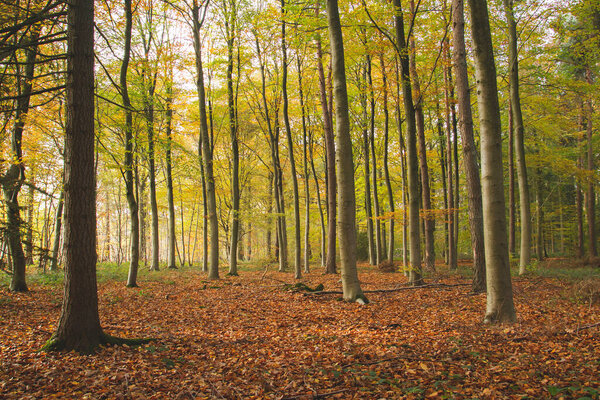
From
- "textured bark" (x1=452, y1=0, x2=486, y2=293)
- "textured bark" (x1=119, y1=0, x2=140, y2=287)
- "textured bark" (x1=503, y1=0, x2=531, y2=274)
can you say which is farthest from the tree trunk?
"textured bark" (x1=503, y1=0, x2=531, y2=274)

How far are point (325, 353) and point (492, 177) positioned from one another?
12.4 ft

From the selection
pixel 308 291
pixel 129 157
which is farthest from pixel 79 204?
pixel 129 157

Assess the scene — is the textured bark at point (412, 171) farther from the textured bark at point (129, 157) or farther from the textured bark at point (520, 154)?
the textured bark at point (129, 157)

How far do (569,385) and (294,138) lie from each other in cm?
2001

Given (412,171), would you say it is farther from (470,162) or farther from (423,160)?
(423,160)

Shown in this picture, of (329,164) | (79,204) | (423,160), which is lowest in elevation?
(79,204)

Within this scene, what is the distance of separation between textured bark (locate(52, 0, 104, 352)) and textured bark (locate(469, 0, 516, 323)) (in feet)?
19.9

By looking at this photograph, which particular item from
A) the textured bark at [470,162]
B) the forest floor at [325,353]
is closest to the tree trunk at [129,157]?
the forest floor at [325,353]

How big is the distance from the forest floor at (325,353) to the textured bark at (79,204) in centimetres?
36

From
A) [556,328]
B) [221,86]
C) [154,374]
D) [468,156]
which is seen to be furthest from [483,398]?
[221,86]

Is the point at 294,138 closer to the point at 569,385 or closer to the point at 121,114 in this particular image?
the point at 121,114

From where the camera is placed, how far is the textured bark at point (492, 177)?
5.07m

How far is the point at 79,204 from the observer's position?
176 inches

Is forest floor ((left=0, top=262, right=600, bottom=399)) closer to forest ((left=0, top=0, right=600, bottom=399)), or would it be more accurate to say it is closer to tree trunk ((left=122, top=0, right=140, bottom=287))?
forest ((left=0, top=0, right=600, bottom=399))
